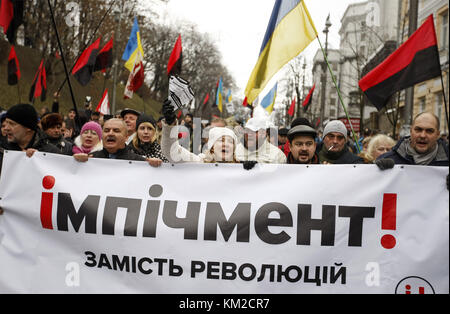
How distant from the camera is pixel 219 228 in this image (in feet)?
11.6

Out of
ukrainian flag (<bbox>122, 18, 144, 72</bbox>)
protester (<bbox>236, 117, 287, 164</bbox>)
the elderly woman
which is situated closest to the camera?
protester (<bbox>236, 117, 287, 164</bbox>)

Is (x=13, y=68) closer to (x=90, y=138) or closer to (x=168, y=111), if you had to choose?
(x=90, y=138)

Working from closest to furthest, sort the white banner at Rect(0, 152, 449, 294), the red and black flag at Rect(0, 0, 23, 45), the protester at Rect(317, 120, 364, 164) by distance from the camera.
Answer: the white banner at Rect(0, 152, 449, 294) < the protester at Rect(317, 120, 364, 164) < the red and black flag at Rect(0, 0, 23, 45)

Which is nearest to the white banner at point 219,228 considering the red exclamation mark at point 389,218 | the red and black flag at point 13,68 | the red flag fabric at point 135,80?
the red exclamation mark at point 389,218

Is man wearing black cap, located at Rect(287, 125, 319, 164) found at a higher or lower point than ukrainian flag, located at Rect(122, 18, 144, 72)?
lower

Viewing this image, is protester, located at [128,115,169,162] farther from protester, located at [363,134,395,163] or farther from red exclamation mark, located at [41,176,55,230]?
protester, located at [363,134,395,163]

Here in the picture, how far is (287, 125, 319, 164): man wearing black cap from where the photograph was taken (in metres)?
4.09

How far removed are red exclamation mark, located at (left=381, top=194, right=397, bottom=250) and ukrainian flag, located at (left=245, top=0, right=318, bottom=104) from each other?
2.04 m

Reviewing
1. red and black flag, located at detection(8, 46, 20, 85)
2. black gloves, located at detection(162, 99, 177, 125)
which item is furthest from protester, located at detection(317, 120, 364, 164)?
red and black flag, located at detection(8, 46, 20, 85)

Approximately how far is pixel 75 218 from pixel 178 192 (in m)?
0.79

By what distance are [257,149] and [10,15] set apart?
169 inches

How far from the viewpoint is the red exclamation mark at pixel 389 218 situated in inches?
132

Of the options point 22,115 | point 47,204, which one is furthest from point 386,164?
point 22,115

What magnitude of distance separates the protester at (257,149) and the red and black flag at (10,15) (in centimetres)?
401
